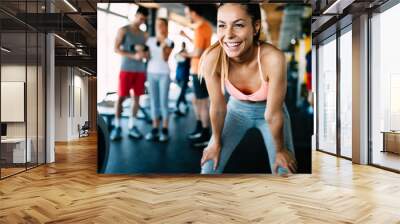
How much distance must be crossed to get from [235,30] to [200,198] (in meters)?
2.68

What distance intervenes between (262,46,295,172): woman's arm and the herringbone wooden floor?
2.61 ft

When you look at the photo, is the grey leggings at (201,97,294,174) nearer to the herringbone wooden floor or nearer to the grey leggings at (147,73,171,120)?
the herringbone wooden floor

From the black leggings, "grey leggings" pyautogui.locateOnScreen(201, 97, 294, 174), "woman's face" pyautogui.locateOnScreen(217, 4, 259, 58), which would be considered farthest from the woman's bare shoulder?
the black leggings

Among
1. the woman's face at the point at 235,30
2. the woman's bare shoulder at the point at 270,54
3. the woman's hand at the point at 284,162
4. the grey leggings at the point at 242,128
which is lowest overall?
the woman's hand at the point at 284,162

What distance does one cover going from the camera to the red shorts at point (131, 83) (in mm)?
6156

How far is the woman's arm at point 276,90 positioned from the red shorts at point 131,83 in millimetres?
1934

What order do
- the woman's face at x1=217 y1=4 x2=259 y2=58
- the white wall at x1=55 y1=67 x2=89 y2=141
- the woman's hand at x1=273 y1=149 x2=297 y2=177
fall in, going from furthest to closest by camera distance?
the white wall at x1=55 y1=67 x2=89 y2=141
the woman's hand at x1=273 y1=149 x2=297 y2=177
the woman's face at x1=217 y1=4 x2=259 y2=58

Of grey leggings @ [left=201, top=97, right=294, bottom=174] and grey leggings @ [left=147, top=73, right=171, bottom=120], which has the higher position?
grey leggings @ [left=147, top=73, right=171, bottom=120]

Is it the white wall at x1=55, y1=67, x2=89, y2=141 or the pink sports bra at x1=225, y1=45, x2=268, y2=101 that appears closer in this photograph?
the pink sports bra at x1=225, y1=45, x2=268, y2=101

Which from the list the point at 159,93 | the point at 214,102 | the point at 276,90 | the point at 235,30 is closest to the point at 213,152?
the point at 214,102

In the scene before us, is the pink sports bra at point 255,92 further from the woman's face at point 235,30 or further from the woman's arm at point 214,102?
the woman's face at point 235,30

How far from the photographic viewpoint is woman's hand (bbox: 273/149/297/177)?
6129 mm

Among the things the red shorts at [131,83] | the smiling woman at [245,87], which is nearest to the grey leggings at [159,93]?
the red shorts at [131,83]

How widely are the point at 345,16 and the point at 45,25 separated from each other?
19.3 ft
